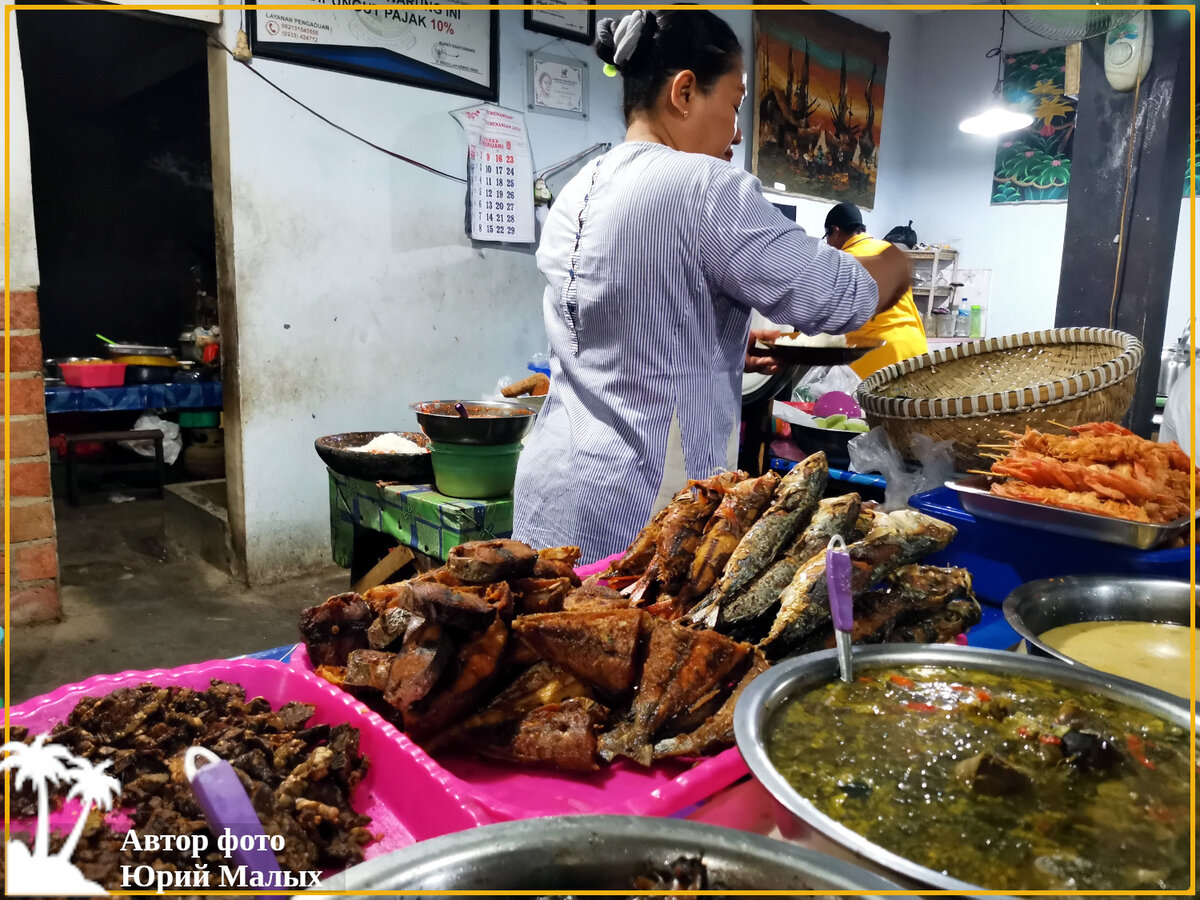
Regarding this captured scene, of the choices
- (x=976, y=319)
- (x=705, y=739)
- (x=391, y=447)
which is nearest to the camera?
(x=705, y=739)

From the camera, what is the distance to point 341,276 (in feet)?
16.6

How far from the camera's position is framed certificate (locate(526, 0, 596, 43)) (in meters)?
5.64

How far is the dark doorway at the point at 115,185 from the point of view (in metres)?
7.70

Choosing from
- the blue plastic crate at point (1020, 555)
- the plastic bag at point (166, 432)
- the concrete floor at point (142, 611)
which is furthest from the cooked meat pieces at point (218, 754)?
the plastic bag at point (166, 432)

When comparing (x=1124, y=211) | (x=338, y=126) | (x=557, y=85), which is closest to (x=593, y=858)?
(x=338, y=126)

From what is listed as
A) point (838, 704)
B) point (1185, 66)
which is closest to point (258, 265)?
point (838, 704)

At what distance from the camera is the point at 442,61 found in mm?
5227

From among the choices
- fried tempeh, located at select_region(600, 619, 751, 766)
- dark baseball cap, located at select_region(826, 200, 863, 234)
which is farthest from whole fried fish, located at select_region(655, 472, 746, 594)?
dark baseball cap, located at select_region(826, 200, 863, 234)

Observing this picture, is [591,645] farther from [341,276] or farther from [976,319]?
[976,319]

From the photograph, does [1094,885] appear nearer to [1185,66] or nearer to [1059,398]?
[1059,398]

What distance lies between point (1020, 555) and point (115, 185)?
30.8 ft

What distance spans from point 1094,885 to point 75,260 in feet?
32.2

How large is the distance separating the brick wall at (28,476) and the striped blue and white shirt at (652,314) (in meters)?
2.78

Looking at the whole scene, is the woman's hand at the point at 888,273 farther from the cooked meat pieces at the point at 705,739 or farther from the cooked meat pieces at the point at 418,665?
the cooked meat pieces at the point at 418,665
